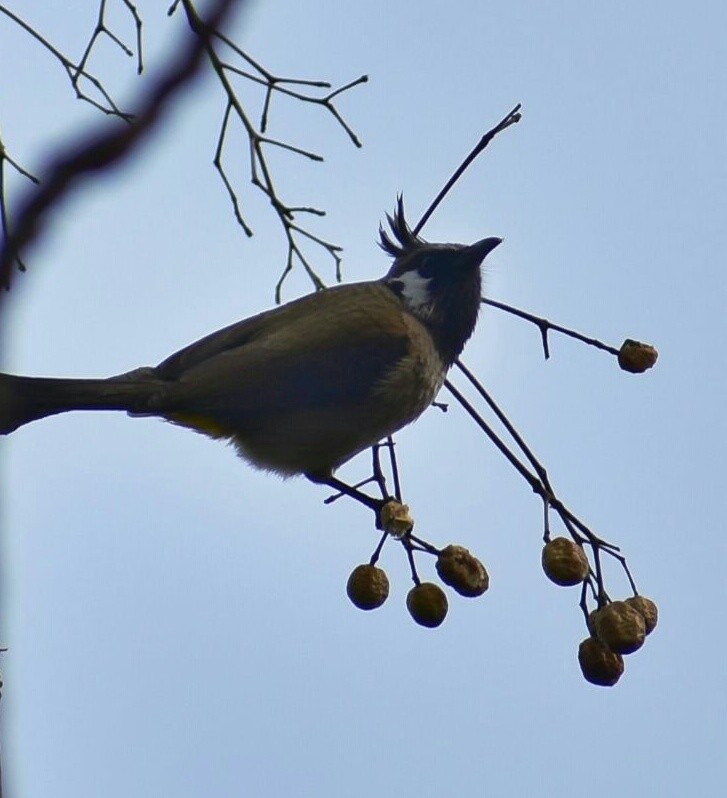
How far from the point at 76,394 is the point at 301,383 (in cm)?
70

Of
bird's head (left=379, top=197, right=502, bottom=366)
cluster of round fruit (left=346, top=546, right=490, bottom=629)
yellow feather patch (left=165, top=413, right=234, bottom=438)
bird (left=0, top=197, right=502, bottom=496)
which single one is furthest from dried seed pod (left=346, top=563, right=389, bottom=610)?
bird's head (left=379, top=197, right=502, bottom=366)

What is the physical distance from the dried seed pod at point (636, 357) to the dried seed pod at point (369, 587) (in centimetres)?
80

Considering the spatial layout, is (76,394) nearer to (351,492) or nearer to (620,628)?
(351,492)

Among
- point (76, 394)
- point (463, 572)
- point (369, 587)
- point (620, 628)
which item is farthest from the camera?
point (76, 394)

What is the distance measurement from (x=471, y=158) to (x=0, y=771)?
7.67 ft

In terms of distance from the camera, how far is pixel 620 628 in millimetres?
2734

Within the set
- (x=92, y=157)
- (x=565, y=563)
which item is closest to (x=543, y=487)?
(x=565, y=563)

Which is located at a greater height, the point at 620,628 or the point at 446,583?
the point at 446,583

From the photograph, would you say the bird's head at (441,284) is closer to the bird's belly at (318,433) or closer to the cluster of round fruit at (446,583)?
the bird's belly at (318,433)

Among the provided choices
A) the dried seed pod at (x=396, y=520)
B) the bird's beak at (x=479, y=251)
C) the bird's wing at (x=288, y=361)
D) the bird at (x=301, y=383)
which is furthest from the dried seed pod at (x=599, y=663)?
the bird's beak at (x=479, y=251)

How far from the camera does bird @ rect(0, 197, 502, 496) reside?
3.50 m

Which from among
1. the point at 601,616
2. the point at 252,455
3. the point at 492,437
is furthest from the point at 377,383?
the point at 601,616

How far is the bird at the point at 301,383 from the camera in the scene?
3.50 m

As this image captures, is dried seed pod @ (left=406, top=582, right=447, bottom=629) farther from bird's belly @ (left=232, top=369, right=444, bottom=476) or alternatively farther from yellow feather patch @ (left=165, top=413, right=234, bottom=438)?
yellow feather patch @ (left=165, top=413, right=234, bottom=438)
